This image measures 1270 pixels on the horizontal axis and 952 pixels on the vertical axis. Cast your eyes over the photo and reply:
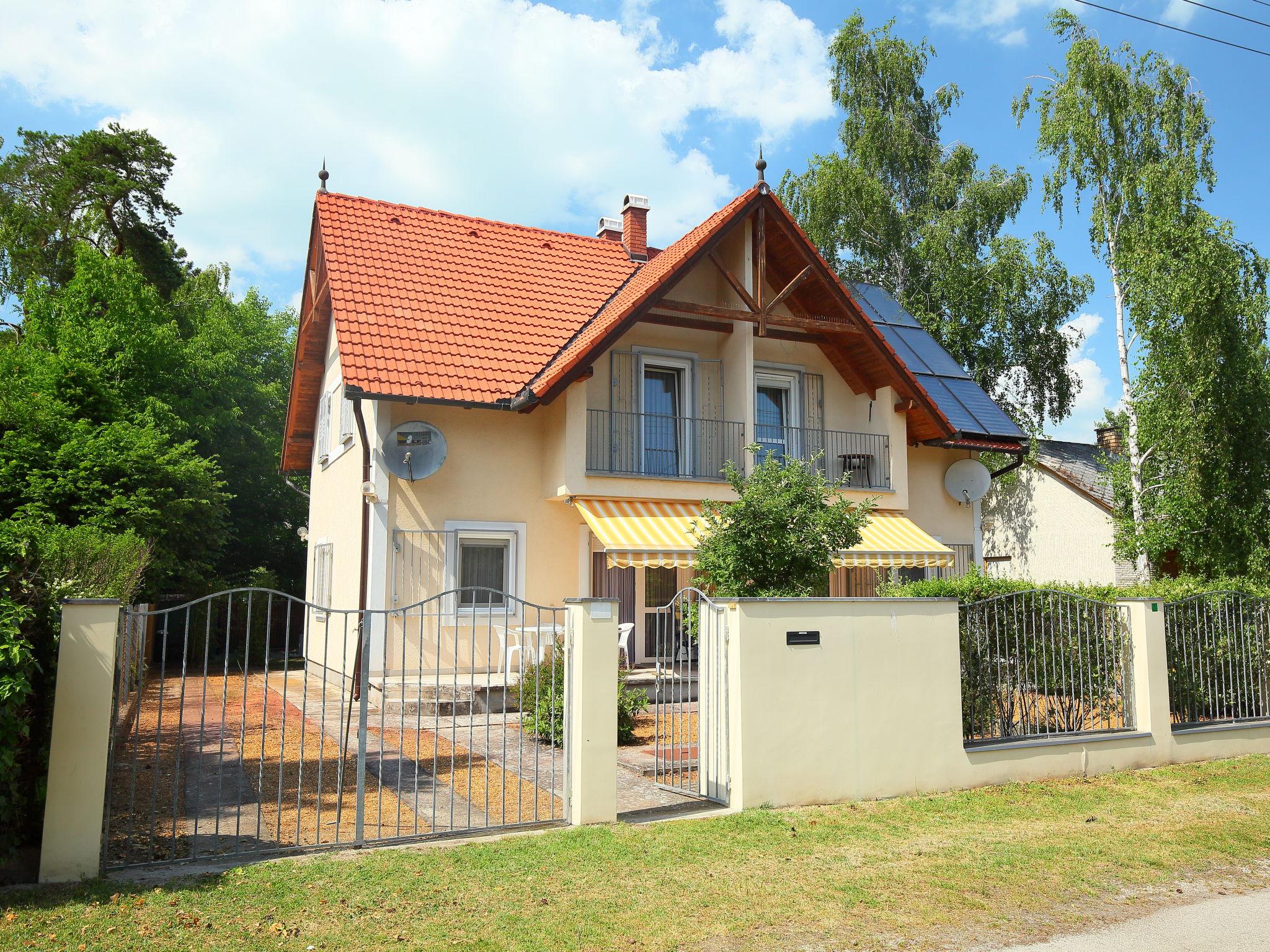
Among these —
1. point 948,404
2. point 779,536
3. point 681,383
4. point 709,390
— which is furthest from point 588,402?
point 948,404

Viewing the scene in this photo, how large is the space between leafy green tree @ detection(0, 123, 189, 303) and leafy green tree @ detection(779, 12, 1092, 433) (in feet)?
87.3

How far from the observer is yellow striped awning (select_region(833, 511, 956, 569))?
59.7 feet

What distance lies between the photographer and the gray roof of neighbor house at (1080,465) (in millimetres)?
31547

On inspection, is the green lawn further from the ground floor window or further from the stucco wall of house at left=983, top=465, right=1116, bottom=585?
the stucco wall of house at left=983, top=465, right=1116, bottom=585

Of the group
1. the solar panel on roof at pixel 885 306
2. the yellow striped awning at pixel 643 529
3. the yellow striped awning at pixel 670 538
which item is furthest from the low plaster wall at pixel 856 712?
the solar panel on roof at pixel 885 306

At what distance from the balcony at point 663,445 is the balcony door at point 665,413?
0.04 ft

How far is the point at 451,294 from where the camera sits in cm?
2009

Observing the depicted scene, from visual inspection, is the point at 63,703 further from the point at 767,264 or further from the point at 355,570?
the point at 767,264

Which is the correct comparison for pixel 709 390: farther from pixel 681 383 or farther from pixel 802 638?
pixel 802 638

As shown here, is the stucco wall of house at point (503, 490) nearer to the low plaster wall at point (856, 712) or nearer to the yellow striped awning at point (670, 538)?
the yellow striped awning at point (670, 538)

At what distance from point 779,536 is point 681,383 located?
881 cm

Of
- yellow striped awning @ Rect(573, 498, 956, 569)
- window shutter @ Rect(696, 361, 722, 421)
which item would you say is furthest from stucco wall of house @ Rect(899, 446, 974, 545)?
window shutter @ Rect(696, 361, 722, 421)

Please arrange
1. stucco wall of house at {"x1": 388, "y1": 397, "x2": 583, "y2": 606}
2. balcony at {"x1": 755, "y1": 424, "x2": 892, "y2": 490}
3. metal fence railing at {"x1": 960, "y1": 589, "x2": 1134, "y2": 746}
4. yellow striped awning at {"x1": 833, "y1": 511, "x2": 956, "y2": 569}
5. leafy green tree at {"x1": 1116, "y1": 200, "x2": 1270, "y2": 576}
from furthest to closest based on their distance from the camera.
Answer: leafy green tree at {"x1": 1116, "y1": 200, "x2": 1270, "y2": 576} < balcony at {"x1": 755, "y1": 424, "x2": 892, "y2": 490} < yellow striped awning at {"x1": 833, "y1": 511, "x2": 956, "y2": 569} < stucco wall of house at {"x1": 388, "y1": 397, "x2": 583, "y2": 606} < metal fence railing at {"x1": 960, "y1": 589, "x2": 1134, "y2": 746}

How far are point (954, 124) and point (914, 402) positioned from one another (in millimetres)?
22973
